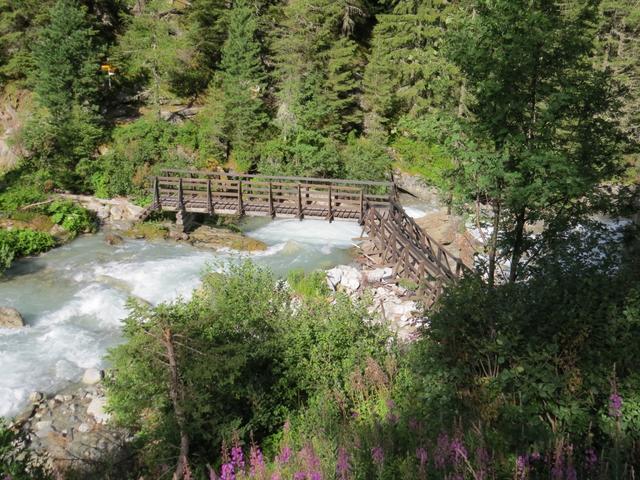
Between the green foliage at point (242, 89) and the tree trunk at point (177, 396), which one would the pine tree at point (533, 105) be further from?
the green foliage at point (242, 89)

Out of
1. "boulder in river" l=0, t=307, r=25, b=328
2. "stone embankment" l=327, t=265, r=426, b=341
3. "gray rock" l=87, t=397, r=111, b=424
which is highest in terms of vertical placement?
"stone embankment" l=327, t=265, r=426, b=341

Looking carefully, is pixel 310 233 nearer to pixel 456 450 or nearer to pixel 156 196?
pixel 156 196

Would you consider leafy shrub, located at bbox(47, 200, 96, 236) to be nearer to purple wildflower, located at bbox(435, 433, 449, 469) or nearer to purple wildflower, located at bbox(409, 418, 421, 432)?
purple wildflower, located at bbox(409, 418, 421, 432)

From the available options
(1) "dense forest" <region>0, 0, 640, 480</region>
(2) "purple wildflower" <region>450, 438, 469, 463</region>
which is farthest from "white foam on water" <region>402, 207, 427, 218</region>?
(2) "purple wildflower" <region>450, 438, 469, 463</region>

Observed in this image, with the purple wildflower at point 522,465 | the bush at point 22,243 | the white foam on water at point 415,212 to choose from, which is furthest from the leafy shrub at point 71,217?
the purple wildflower at point 522,465

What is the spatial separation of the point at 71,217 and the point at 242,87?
1073 centimetres

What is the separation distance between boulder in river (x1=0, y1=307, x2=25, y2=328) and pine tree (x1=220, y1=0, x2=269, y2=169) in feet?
48.3

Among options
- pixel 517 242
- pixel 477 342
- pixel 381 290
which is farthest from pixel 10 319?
pixel 517 242

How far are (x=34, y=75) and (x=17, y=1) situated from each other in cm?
496

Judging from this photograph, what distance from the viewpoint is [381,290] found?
12727 mm

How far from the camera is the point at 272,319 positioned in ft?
26.5

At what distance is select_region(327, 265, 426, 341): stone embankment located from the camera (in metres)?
11.1

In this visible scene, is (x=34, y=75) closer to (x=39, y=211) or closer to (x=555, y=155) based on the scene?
(x=39, y=211)

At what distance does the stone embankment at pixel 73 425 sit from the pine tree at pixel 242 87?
662 inches
